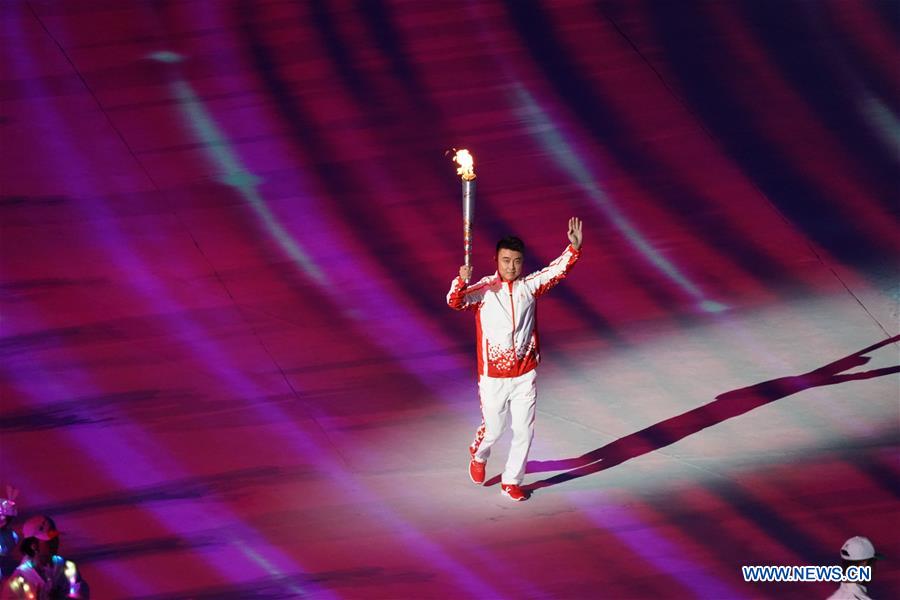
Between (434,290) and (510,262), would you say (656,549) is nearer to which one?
(510,262)

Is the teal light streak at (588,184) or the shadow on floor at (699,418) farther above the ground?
the teal light streak at (588,184)

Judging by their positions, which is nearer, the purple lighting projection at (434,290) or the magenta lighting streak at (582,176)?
the purple lighting projection at (434,290)

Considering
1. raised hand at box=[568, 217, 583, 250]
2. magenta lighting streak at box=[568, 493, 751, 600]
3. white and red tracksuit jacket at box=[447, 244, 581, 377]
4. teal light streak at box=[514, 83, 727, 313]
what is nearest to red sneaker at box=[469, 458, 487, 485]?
magenta lighting streak at box=[568, 493, 751, 600]

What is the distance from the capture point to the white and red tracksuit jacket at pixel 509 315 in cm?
918

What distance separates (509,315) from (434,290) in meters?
2.88

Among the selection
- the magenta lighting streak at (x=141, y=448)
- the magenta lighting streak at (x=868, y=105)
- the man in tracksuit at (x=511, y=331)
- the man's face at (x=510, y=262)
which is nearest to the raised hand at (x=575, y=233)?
the man in tracksuit at (x=511, y=331)

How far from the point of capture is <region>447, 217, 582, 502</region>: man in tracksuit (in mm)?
9172

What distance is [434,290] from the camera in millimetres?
12008

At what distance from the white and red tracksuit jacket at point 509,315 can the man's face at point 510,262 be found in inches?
2.9

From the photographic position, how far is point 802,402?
10.5 m

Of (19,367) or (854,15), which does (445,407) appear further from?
(854,15)

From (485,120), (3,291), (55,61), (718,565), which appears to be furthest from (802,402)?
(55,61)
